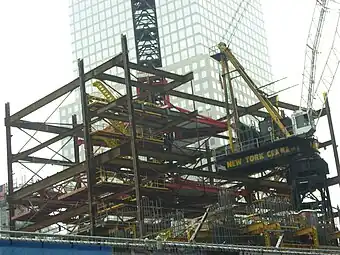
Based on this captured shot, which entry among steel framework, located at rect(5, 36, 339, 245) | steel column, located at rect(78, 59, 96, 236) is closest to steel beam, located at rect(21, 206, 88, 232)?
steel framework, located at rect(5, 36, 339, 245)

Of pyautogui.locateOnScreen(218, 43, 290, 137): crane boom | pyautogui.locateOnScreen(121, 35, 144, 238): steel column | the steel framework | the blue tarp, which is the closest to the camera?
the blue tarp

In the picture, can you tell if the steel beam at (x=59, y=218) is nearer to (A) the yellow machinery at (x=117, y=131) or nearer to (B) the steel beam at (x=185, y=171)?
(B) the steel beam at (x=185, y=171)

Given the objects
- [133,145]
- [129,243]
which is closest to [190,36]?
[133,145]

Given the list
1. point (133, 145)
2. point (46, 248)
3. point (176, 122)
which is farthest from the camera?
point (176, 122)

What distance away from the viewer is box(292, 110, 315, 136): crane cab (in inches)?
2269

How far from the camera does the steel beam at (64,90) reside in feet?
154

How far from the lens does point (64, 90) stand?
5000 centimetres

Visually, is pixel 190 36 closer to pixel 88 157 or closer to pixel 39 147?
pixel 39 147

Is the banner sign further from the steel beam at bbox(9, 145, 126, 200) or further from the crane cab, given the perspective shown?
the steel beam at bbox(9, 145, 126, 200)

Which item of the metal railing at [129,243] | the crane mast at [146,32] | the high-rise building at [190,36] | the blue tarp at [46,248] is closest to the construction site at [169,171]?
the metal railing at [129,243]

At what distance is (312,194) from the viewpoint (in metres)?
58.1

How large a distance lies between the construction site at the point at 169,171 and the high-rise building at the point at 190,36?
83141 millimetres

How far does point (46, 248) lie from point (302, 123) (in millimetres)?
40462

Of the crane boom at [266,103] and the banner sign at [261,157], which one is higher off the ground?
the crane boom at [266,103]
